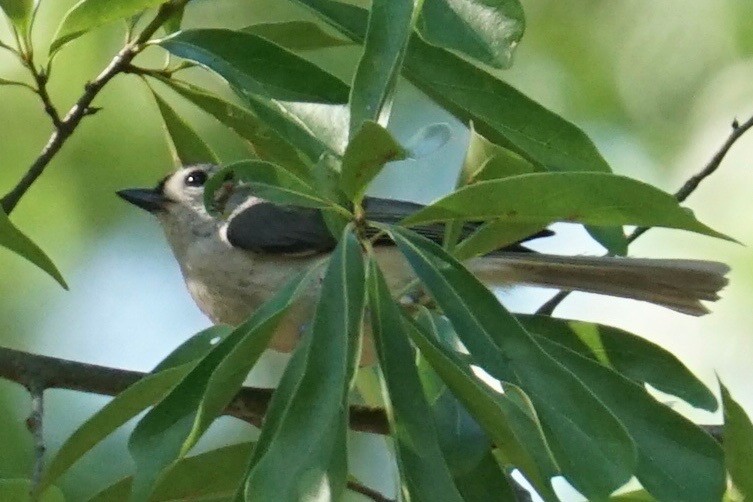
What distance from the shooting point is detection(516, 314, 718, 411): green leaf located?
6.25 feet

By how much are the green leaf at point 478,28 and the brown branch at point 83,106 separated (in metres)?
0.54

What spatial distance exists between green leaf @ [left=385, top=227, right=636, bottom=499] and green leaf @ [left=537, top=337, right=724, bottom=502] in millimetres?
133

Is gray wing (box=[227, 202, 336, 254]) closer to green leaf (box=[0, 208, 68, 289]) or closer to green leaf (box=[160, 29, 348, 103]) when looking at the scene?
green leaf (box=[160, 29, 348, 103])

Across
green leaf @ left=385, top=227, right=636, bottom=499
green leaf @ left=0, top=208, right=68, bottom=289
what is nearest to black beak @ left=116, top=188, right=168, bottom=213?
green leaf @ left=0, top=208, right=68, bottom=289

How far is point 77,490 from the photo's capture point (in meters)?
3.67

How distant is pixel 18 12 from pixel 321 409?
99cm

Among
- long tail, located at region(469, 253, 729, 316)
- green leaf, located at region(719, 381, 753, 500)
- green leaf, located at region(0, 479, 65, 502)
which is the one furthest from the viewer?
long tail, located at region(469, 253, 729, 316)

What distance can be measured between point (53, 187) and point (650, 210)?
297 centimetres

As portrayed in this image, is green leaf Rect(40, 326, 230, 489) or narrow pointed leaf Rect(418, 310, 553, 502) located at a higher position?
narrow pointed leaf Rect(418, 310, 553, 502)

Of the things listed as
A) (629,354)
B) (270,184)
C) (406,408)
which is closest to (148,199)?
(629,354)

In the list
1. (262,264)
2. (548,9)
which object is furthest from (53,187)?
(548,9)

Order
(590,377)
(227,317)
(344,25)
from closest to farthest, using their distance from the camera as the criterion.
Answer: (590,377)
(344,25)
(227,317)

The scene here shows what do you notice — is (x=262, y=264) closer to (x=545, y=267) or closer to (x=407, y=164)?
(x=545, y=267)

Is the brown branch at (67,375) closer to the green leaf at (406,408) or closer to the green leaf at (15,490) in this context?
the green leaf at (15,490)
